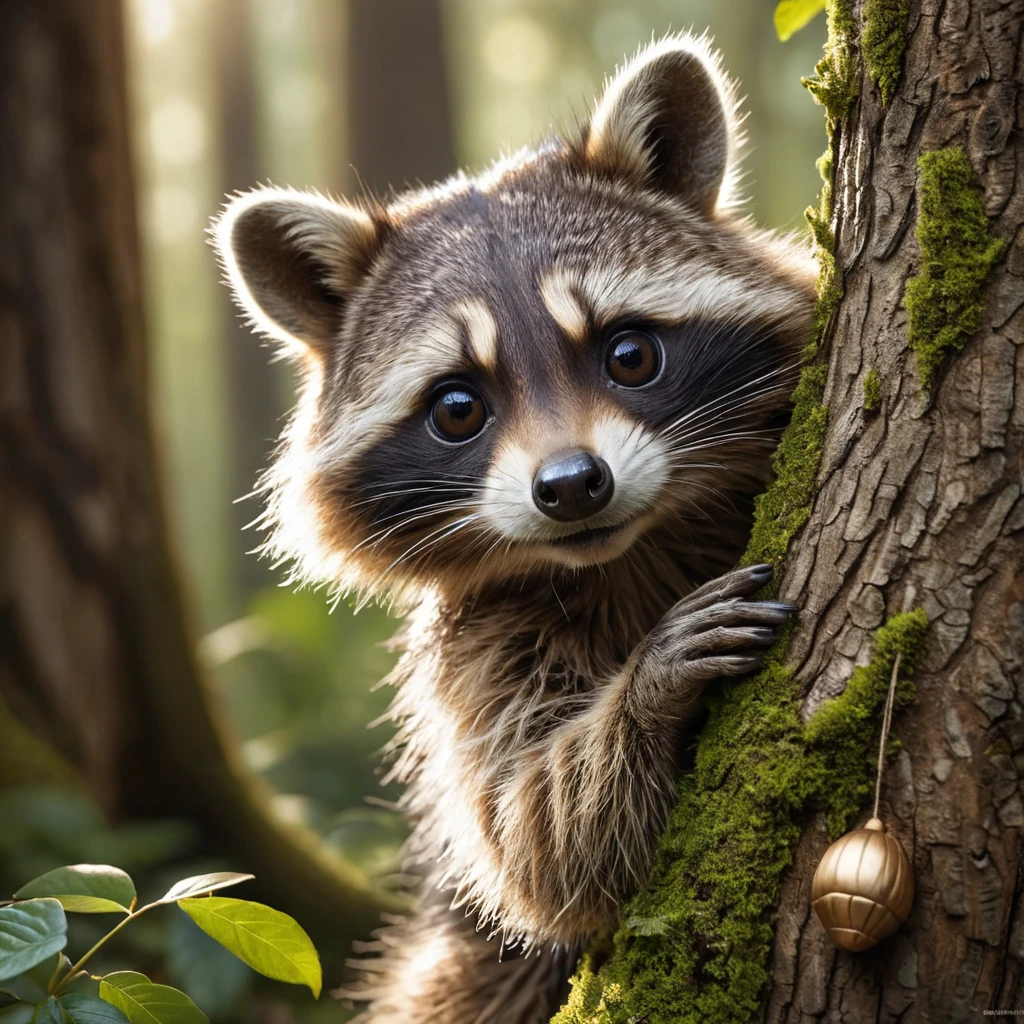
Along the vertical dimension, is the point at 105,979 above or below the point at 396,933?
above

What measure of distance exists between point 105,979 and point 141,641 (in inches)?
141

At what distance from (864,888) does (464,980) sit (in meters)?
2.23

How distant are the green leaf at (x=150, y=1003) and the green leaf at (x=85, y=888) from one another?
0.48ft

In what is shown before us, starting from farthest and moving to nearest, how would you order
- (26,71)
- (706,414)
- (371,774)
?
(371,774), (26,71), (706,414)

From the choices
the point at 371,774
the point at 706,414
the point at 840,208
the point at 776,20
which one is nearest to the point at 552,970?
the point at 706,414

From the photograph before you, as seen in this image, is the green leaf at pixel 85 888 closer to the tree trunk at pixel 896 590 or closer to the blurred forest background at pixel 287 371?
→ the tree trunk at pixel 896 590

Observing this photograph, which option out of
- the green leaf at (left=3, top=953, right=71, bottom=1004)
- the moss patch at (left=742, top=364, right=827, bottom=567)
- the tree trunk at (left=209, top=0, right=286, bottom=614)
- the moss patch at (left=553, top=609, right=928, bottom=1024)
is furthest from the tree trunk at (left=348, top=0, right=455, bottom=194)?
the moss patch at (left=553, top=609, right=928, bottom=1024)

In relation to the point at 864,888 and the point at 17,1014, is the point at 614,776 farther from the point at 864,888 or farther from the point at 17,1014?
the point at 17,1014

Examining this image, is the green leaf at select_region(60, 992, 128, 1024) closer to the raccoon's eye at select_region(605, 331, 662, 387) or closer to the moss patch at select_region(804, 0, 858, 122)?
the raccoon's eye at select_region(605, 331, 662, 387)

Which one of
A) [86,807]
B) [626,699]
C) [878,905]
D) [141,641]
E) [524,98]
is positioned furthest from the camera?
[524,98]

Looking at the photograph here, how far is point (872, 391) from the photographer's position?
86.1 inches

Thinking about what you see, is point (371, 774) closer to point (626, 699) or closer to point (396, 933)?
point (396, 933)

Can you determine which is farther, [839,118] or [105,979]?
[839,118]

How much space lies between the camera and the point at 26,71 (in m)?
5.21
